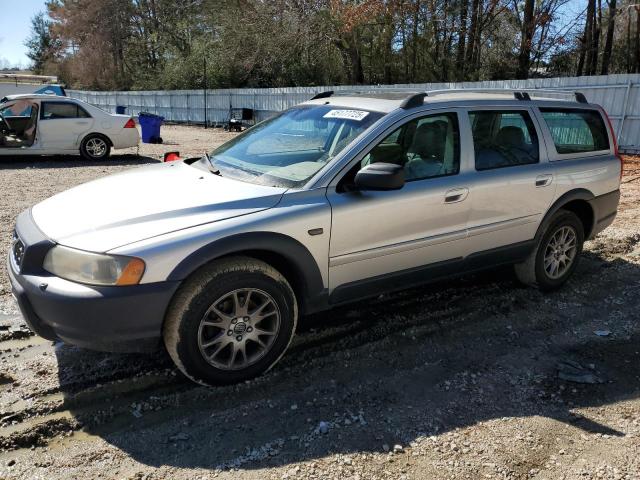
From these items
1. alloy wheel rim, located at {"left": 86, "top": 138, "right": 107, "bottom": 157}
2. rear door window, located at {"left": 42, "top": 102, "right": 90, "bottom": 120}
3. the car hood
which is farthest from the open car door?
the car hood

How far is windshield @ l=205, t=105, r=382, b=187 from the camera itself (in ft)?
12.0

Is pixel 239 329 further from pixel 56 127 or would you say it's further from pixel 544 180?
pixel 56 127

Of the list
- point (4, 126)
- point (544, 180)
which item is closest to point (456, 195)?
point (544, 180)

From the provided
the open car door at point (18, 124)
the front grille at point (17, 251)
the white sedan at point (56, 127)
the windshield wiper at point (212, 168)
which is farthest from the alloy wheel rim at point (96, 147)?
the front grille at point (17, 251)

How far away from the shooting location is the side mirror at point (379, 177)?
3357 millimetres

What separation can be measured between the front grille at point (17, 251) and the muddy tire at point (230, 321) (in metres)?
0.98

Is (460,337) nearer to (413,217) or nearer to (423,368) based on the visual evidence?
(423,368)

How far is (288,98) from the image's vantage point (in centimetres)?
2472

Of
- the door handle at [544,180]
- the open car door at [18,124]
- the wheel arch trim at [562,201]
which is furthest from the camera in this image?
the open car door at [18,124]

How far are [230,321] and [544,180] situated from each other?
2.95 m

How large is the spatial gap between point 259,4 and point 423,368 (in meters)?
29.0

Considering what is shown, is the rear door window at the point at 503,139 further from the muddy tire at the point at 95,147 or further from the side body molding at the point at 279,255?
the muddy tire at the point at 95,147

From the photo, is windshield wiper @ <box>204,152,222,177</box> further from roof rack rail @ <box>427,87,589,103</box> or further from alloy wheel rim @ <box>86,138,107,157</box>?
alloy wheel rim @ <box>86,138,107,157</box>

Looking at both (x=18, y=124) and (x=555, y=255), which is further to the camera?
(x=18, y=124)
